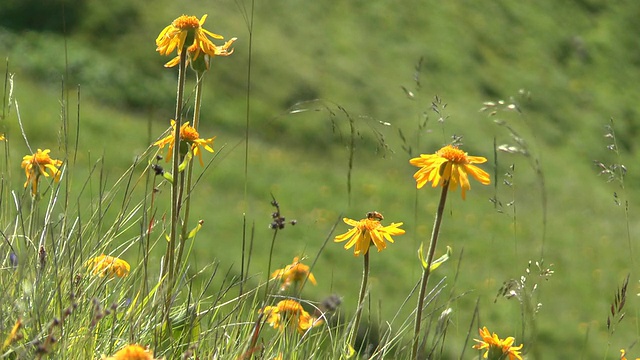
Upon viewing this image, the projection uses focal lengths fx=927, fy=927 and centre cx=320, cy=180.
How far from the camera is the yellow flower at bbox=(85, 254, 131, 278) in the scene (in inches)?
120

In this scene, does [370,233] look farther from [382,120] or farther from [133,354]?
[382,120]

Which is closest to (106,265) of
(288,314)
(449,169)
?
(288,314)

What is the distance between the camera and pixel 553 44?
123 feet

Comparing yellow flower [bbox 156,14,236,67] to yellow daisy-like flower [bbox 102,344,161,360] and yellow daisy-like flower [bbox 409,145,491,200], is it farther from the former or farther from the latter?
yellow daisy-like flower [bbox 102,344,161,360]

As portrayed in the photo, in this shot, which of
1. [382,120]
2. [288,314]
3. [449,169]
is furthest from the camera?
[382,120]

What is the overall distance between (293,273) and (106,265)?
675 millimetres

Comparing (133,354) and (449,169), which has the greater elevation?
(449,169)

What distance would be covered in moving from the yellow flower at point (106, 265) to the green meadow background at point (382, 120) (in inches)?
570

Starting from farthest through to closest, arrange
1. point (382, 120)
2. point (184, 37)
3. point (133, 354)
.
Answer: point (382, 120)
point (184, 37)
point (133, 354)

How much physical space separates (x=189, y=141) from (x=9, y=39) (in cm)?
2564

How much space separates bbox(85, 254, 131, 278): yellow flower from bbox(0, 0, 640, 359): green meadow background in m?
14.5

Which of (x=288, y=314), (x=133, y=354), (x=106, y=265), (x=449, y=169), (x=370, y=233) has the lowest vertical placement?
(x=288, y=314)

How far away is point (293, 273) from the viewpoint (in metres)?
Result: 3.40

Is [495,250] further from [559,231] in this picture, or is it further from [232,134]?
[232,134]
